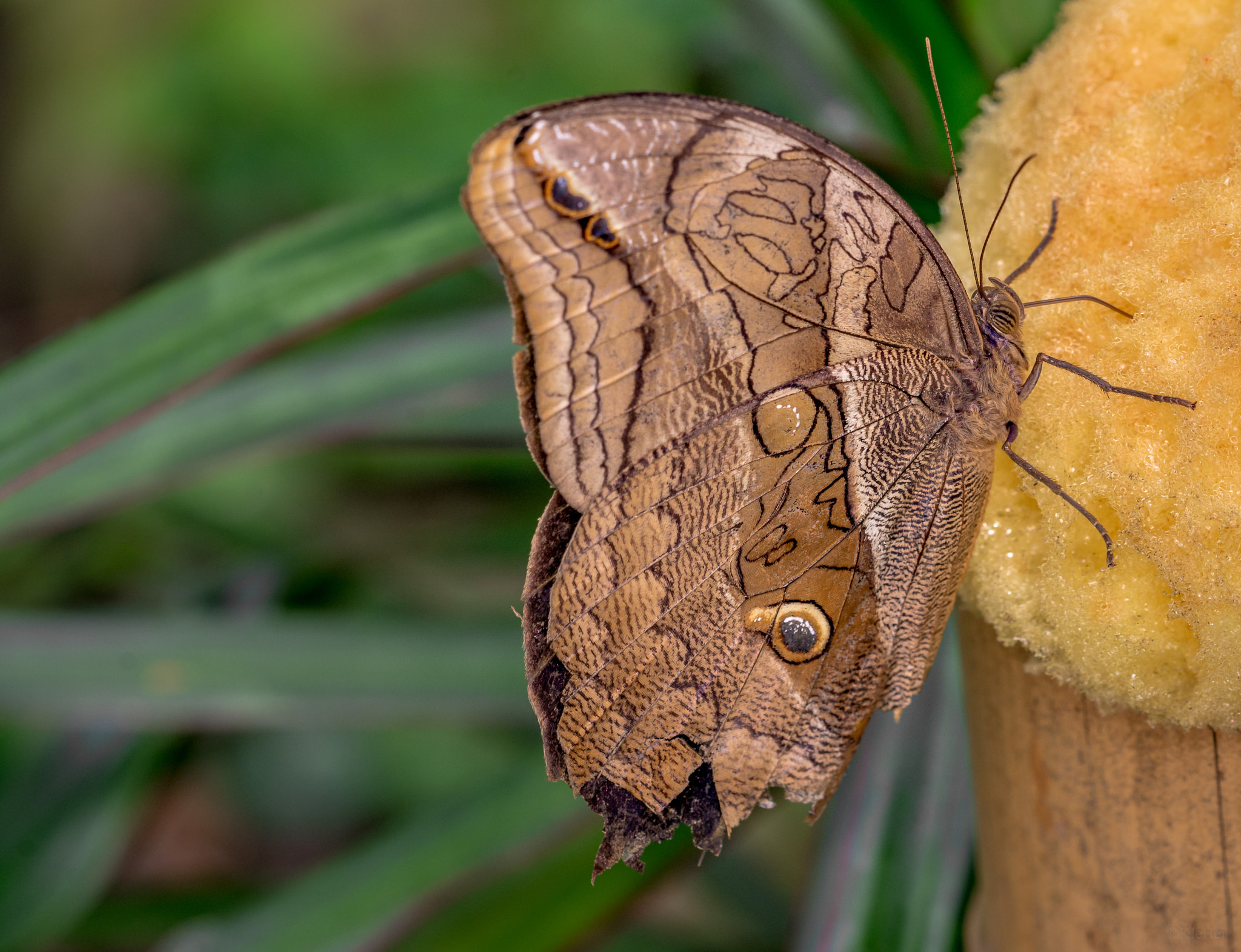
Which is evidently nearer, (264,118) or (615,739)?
(615,739)

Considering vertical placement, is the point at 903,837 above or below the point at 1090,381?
below

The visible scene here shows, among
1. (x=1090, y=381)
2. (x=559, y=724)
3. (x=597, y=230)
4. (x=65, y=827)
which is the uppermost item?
(x=597, y=230)

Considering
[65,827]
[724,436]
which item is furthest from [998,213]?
[65,827]

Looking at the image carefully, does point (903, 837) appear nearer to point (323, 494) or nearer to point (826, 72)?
point (826, 72)

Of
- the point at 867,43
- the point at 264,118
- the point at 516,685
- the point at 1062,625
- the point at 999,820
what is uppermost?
the point at 264,118

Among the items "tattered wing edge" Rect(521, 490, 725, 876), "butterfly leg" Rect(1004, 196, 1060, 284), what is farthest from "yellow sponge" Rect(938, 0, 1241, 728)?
"tattered wing edge" Rect(521, 490, 725, 876)

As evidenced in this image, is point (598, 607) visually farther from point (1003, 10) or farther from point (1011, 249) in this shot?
point (1003, 10)

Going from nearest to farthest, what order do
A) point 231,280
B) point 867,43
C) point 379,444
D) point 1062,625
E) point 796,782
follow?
point 1062,625 < point 796,782 < point 231,280 < point 867,43 < point 379,444

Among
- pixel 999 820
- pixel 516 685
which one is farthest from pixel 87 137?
pixel 999 820
